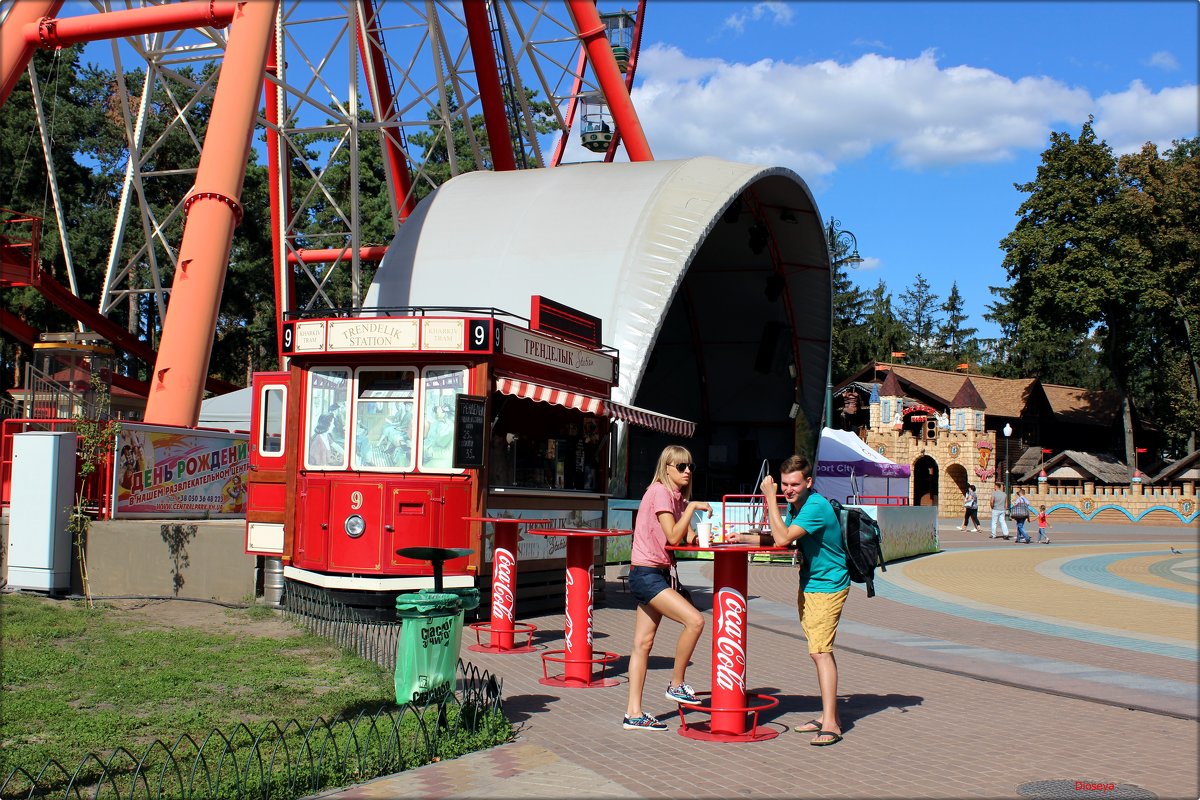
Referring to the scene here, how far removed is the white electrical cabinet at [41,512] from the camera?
534 inches

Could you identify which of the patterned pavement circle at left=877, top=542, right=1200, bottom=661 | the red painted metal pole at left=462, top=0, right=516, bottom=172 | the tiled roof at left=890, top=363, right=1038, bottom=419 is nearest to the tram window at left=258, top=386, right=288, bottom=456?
the patterned pavement circle at left=877, top=542, right=1200, bottom=661

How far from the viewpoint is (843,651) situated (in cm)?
1138

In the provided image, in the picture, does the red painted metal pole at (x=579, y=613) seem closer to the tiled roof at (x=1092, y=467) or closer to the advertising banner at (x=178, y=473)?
the advertising banner at (x=178, y=473)

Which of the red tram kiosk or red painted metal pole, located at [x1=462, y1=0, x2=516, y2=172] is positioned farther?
red painted metal pole, located at [x1=462, y1=0, x2=516, y2=172]

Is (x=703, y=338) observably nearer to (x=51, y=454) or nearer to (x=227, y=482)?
(x=227, y=482)

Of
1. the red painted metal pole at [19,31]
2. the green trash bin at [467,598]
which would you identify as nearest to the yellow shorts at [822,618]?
the green trash bin at [467,598]

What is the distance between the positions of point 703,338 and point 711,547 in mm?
24961

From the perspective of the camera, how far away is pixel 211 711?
7480 mm

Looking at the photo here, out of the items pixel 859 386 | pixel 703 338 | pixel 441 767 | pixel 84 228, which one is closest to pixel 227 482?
pixel 441 767

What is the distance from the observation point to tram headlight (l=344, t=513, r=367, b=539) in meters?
12.1

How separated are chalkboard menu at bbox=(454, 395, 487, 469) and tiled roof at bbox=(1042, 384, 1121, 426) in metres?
60.5

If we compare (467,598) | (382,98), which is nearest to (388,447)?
(467,598)

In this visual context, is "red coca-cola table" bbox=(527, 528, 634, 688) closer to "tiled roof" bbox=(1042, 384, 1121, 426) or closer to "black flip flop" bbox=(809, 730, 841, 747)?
"black flip flop" bbox=(809, 730, 841, 747)

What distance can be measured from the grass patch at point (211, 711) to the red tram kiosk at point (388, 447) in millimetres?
1400
